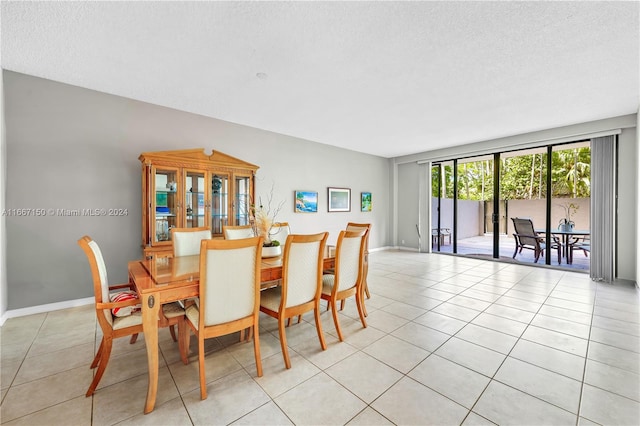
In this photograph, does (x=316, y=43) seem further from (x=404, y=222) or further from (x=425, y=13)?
(x=404, y=222)

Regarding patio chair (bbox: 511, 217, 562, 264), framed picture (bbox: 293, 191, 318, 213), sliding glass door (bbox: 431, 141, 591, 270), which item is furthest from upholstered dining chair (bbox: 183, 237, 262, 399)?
patio chair (bbox: 511, 217, 562, 264)

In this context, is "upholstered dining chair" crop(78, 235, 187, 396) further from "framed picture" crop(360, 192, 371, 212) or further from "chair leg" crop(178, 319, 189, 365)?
"framed picture" crop(360, 192, 371, 212)

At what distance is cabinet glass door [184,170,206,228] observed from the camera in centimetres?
376

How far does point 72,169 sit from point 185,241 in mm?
1754

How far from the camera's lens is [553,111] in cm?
400

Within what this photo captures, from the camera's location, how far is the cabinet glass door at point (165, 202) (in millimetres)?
3500

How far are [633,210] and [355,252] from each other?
4845mm

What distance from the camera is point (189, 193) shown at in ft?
12.4

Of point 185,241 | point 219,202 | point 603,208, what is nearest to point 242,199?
point 219,202

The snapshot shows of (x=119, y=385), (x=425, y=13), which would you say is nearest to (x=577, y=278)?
(x=425, y=13)

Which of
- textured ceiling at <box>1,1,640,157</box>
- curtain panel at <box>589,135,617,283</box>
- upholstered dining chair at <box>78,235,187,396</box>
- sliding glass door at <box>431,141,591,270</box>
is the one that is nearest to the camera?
upholstered dining chair at <box>78,235,187,396</box>

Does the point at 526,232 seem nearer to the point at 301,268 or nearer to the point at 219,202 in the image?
the point at 301,268

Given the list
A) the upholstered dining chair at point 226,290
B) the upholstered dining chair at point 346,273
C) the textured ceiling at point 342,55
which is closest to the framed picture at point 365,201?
the textured ceiling at point 342,55

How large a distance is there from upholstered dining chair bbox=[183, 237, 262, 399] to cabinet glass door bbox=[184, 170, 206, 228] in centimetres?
212
